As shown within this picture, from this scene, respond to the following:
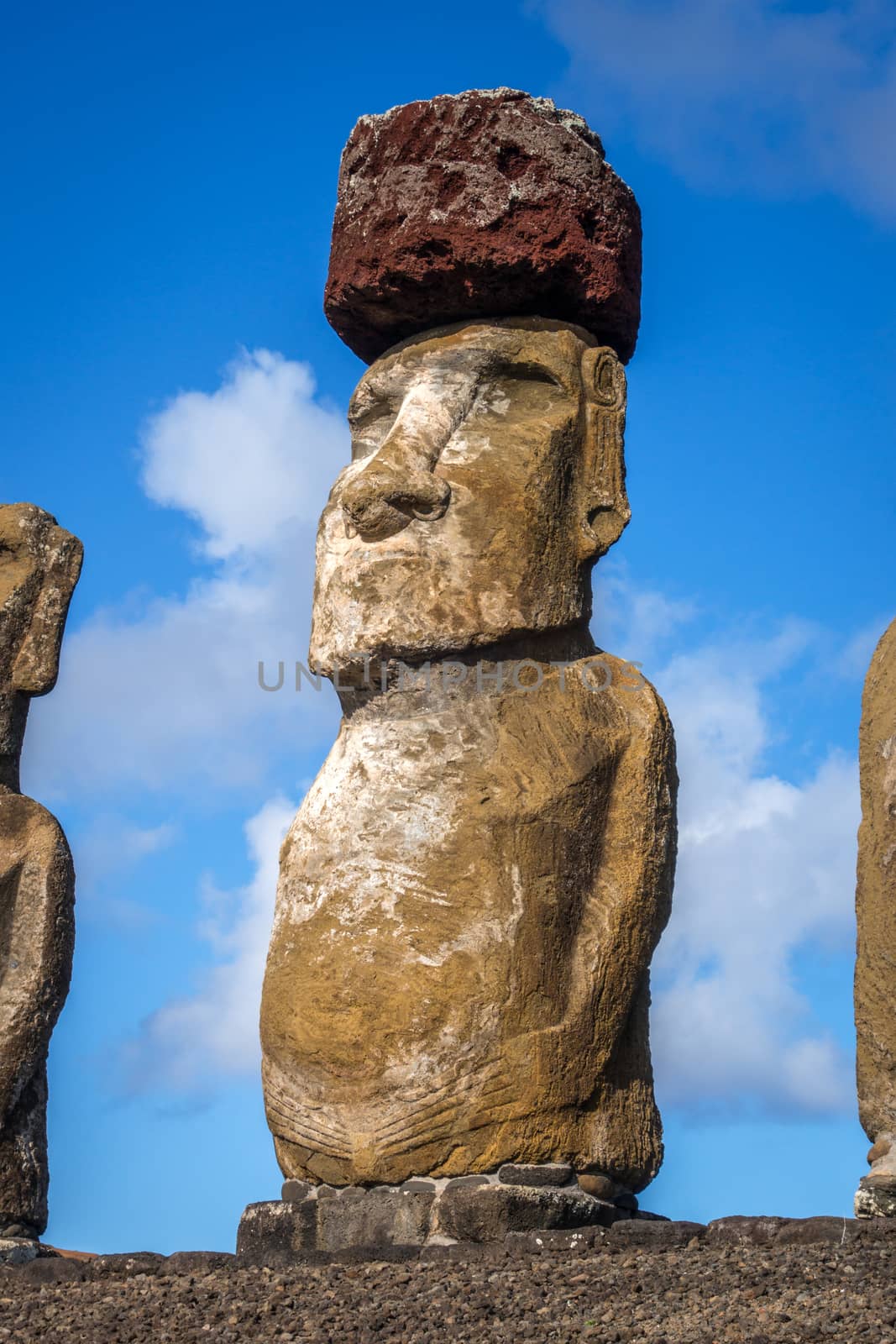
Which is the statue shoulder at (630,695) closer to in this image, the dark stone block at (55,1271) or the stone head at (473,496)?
the stone head at (473,496)

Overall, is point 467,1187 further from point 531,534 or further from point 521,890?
point 531,534

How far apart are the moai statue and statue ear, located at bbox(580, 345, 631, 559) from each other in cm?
286

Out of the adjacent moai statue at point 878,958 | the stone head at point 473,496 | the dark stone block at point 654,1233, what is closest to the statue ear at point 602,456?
the stone head at point 473,496

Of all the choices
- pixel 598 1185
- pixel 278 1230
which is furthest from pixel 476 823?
pixel 278 1230

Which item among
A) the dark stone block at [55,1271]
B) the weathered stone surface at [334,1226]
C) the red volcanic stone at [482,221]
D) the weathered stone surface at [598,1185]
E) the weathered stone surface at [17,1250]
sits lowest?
the dark stone block at [55,1271]

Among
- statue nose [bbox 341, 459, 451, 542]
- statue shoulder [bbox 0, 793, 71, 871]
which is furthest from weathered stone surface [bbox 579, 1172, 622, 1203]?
statue shoulder [bbox 0, 793, 71, 871]

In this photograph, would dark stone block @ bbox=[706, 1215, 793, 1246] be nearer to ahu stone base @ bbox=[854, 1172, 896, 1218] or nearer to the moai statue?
ahu stone base @ bbox=[854, 1172, 896, 1218]

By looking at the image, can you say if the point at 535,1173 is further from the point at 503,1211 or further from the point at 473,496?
the point at 473,496

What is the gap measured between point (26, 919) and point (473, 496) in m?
2.92

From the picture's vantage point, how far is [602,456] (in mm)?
8414

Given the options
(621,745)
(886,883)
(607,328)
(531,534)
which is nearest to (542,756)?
(621,745)

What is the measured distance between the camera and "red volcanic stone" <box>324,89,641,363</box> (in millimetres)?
8453

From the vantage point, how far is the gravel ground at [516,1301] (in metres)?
6.12

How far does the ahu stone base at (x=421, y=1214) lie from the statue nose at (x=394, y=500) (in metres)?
2.55
